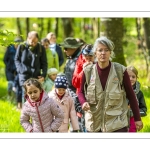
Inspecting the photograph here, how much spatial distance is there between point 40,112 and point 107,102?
1.06 m

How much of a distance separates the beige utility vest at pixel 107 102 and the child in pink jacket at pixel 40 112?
2.05ft

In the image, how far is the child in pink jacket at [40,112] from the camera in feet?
20.9

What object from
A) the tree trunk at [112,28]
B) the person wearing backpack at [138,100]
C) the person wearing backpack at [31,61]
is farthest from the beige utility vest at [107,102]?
the tree trunk at [112,28]

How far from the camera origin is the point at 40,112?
6.38 metres

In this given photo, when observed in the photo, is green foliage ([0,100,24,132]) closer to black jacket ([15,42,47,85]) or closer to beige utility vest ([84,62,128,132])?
black jacket ([15,42,47,85])

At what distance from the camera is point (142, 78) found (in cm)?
1286

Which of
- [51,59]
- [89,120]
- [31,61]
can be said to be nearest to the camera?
[89,120]

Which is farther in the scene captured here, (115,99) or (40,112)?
(40,112)

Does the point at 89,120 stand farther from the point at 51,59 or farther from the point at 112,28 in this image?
the point at 112,28

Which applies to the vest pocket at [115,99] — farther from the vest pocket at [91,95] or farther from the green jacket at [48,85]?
the green jacket at [48,85]

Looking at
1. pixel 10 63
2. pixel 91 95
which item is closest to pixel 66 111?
pixel 91 95
